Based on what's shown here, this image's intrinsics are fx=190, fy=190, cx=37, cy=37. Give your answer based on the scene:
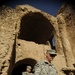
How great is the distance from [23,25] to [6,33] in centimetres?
377

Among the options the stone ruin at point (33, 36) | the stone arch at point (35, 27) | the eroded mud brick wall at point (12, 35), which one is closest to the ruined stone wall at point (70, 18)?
the stone ruin at point (33, 36)

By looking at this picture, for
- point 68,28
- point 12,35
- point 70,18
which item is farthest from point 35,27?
point 12,35

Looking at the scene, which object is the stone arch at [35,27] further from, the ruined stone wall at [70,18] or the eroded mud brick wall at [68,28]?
the ruined stone wall at [70,18]

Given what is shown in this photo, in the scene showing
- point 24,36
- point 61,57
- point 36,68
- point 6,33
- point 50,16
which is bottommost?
point 36,68

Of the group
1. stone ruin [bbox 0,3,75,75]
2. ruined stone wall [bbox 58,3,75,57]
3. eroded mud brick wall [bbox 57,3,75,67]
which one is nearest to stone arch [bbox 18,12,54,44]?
stone ruin [bbox 0,3,75,75]

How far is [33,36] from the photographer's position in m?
12.7

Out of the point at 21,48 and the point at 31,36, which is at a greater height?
the point at 31,36

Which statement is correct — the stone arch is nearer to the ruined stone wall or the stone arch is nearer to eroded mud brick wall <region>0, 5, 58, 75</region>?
eroded mud brick wall <region>0, 5, 58, 75</region>

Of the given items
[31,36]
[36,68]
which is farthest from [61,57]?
[36,68]

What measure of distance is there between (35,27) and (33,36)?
967 millimetres

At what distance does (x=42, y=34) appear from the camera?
40.5 feet

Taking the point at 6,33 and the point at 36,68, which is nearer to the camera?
the point at 36,68

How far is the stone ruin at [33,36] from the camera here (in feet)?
24.9

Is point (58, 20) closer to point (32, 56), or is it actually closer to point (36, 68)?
point (32, 56)
